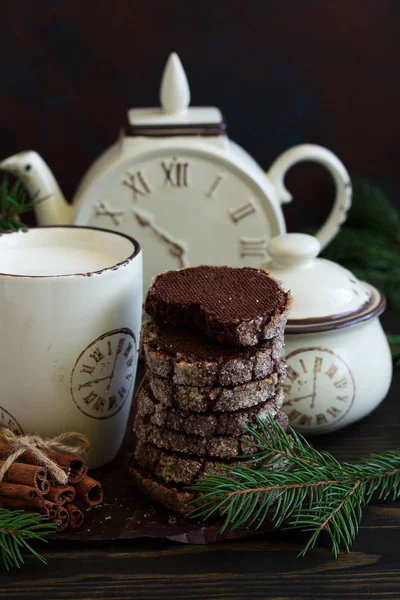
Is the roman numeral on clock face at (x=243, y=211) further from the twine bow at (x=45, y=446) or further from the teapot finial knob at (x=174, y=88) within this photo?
the twine bow at (x=45, y=446)

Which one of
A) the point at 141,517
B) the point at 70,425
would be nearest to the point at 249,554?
A: the point at 141,517

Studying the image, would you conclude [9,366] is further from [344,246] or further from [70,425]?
[344,246]

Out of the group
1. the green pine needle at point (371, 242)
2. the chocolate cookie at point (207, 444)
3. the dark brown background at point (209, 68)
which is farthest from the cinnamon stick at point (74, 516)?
the dark brown background at point (209, 68)

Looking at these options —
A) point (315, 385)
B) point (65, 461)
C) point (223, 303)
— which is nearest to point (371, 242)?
point (315, 385)

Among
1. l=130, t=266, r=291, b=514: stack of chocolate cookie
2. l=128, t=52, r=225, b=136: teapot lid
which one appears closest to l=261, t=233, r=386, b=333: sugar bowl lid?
l=130, t=266, r=291, b=514: stack of chocolate cookie

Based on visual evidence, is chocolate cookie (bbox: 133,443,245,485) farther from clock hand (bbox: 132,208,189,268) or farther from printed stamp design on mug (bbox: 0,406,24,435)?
clock hand (bbox: 132,208,189,268)
